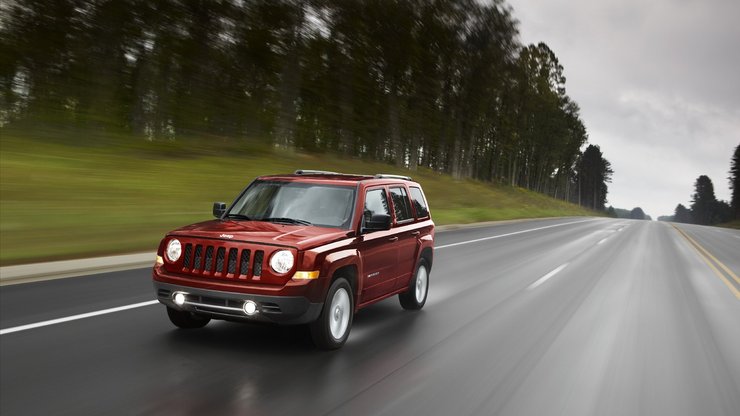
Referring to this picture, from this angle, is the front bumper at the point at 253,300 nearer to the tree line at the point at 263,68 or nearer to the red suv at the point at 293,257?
the red suv at the point at 293,257

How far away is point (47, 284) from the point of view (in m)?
9.52

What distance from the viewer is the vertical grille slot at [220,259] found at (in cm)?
602

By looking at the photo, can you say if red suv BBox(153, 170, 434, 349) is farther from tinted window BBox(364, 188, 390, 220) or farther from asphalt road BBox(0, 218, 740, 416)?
asphalt road BBox(0, 218, 740, 416)

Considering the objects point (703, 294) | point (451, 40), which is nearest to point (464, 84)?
point (451, 40)

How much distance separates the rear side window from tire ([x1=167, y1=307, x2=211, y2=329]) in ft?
10.7

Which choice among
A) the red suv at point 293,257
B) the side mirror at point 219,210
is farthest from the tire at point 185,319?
the side mirror at point 219,210

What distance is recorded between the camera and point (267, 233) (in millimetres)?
6223

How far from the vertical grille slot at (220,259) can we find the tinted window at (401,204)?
270 centimetres

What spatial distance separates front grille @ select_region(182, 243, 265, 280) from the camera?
5.94 m

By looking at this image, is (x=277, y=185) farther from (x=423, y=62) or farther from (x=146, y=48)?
(x=423, y=62)

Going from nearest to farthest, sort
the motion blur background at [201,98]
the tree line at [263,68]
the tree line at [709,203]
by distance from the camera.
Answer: the motion blur background at [201,98] < the tree line at [263,68] < the tree line at [709,203]

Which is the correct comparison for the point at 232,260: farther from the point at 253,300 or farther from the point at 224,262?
the point at 253,300

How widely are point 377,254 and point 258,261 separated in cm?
176

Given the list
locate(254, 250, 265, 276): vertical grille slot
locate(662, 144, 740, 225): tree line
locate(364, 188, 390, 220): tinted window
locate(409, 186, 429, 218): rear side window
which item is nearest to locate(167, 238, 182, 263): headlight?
locate(254, 250, 265, 276): vertical grille slot
